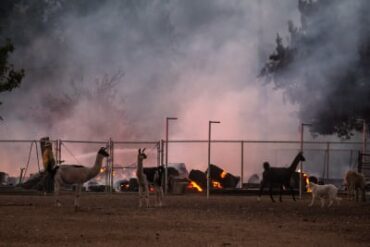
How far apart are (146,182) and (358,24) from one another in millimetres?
26796

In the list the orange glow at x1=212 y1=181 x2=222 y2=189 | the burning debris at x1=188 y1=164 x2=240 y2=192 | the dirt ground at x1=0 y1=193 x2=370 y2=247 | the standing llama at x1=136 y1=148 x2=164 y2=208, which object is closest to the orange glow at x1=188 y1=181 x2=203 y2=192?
the burning debris at x1=188 y1=164 x2=240 y2=192

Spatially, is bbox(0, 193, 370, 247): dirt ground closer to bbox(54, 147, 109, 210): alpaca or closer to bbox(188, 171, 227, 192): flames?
bbox(54, 147, 109, 210): alpaca

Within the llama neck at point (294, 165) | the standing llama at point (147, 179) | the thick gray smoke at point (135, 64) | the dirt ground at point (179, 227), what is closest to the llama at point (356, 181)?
the llama neck at point (294, 165)

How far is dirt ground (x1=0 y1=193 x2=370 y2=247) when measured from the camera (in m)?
13.8

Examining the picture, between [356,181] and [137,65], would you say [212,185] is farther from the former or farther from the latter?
[137,65]

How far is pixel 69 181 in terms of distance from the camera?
22875mm

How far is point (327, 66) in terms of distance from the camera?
4803cm

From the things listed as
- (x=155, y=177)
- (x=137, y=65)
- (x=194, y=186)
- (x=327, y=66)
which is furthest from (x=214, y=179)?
(x=137, y=65)

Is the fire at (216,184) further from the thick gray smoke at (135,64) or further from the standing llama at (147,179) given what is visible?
the standing llama at (147,179)

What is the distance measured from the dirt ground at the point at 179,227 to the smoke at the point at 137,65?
27.5 meters

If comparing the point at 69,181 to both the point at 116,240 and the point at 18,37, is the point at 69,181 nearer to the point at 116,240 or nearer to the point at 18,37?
the point at 116,240

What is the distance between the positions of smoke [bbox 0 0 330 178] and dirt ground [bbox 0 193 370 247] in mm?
27499

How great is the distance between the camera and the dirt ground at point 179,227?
13836 millimetres

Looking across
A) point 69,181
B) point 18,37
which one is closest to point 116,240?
point 69,181
